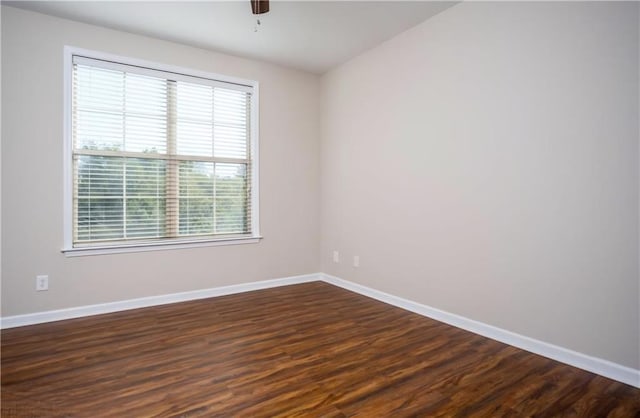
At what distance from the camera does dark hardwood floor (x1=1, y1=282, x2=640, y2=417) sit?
1886mm

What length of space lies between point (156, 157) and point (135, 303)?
1.50m

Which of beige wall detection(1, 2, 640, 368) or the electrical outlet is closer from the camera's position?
beige wall detection(1, 2, 640, 368)

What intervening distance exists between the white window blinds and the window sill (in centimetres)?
8

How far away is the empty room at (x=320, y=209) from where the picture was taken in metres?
2.13

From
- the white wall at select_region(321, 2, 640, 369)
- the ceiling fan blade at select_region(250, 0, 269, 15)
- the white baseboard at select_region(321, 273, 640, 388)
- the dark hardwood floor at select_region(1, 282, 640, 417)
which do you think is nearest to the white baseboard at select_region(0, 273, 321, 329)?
the dark hardwood floor at select_region(1, 282, 640, 417)

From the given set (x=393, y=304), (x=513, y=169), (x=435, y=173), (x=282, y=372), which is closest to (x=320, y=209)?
(x=393, y=304)

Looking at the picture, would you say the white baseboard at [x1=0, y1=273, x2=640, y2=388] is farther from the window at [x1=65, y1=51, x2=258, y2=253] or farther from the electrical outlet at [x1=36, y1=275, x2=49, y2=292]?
the window at [x1=65, y1=51, x2=258, y2=253]

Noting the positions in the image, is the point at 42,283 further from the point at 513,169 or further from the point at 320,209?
the point at 513,169

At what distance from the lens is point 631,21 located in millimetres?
2092

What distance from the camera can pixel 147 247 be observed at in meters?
3.62

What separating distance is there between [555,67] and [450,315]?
2086 mm

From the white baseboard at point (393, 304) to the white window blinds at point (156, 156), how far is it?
0.61 meters

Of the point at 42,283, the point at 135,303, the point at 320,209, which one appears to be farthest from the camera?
the point at 320,209

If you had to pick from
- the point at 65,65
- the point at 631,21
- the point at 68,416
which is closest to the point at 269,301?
the point at 68,416
